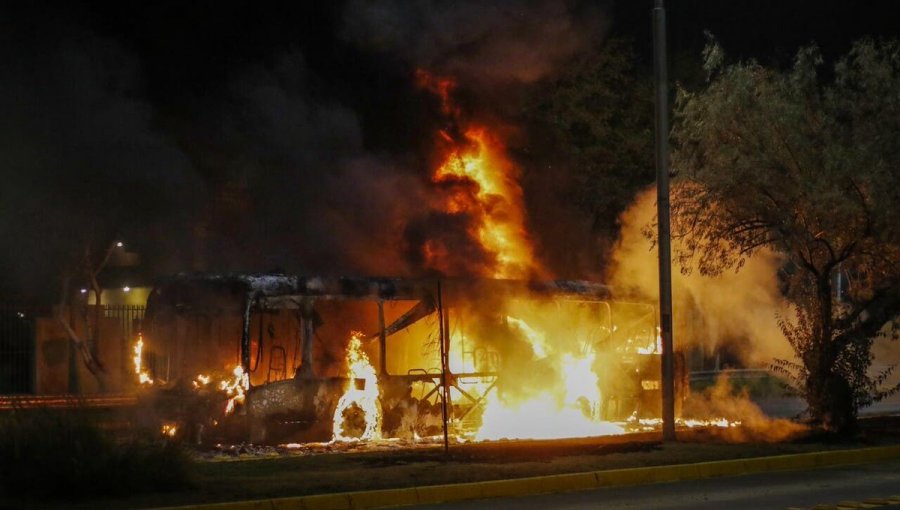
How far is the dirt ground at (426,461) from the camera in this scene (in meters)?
11.2

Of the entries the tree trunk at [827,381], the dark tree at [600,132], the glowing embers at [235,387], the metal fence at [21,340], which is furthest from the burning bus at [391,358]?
the metal fence at [21,340]

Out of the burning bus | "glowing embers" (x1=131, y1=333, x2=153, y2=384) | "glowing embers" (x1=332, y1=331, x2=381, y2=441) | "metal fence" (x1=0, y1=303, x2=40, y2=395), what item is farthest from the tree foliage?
"metal fence" (x1=0, y1=303, x2=40, y2=395)

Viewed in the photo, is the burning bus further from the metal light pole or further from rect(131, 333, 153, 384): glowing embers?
the metal light pole

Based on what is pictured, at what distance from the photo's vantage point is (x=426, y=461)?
1373 centimetres

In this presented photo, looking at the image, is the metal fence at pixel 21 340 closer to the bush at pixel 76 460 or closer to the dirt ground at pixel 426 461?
the dirt ground at pixel 426 461

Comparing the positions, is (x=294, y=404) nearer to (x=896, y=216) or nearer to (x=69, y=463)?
(x=69, y=463)

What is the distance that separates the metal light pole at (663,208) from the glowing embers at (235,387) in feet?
18.4

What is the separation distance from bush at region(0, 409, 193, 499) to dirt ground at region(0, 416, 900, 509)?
0.74ft

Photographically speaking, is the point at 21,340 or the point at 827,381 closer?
the point at 827,381

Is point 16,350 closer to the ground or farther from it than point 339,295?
closer to the ground

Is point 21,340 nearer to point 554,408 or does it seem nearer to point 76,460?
point 554,408

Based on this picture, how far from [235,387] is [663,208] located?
6221mm

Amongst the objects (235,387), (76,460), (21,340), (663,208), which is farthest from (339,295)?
(21,340)

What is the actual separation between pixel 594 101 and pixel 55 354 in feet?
47.7
